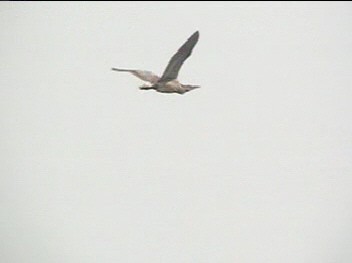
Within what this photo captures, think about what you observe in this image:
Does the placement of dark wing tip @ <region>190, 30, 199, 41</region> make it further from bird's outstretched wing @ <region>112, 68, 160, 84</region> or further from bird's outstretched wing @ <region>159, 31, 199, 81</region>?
bird's outstretched wing @ <region>112, 68, 160, 84</region>

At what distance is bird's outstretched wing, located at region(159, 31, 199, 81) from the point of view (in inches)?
254

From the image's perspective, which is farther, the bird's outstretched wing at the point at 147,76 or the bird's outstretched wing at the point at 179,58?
the bird's outstretched wing at the point at 147,76

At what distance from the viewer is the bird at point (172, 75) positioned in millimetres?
6469

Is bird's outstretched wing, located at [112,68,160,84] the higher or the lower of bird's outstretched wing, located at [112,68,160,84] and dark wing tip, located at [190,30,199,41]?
the lower

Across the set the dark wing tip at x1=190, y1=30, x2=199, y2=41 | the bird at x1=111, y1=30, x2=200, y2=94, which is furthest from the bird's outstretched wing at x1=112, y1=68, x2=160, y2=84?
the dark wing tip at x1=190, y1=30, x2=199, y2=41

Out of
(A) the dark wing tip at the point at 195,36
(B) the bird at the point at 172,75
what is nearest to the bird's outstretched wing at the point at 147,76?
(B) the bird at the point at 172,75

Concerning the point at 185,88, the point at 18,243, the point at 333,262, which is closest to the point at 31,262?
the point at 18,243

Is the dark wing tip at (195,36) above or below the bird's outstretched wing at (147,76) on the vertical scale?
above

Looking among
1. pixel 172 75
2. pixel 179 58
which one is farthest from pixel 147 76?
pixel 179 58

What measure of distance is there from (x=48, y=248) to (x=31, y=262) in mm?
1697

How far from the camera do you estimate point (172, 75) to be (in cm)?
688

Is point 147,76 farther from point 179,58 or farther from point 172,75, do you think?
point 179,58

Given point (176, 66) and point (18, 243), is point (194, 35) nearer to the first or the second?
point (176, 66)

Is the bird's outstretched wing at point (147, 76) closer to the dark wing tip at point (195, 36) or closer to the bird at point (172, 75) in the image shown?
the bird at point (172, 75)
